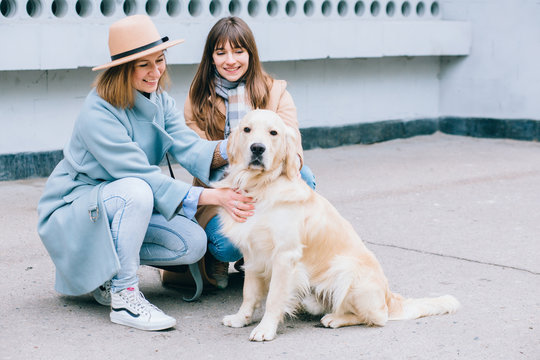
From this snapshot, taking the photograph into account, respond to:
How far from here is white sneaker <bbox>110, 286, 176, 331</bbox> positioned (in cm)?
387

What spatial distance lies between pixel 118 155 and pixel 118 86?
1.15 ft

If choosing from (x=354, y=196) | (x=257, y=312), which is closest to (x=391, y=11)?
(x=354, y=196)

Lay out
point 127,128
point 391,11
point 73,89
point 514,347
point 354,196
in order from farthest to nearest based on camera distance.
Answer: point 391,11
point 73,89
point 354,196
point 127,128
point 514,347

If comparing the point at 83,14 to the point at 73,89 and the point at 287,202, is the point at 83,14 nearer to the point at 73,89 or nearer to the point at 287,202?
the point at 73,89

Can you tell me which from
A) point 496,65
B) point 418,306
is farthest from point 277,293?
point 496,65

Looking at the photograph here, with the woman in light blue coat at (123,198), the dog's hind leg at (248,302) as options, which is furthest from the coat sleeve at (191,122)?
the dog's hind leg at (248,302)

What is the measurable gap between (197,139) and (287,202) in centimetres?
81

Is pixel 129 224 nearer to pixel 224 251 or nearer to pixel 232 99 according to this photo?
pixel 224 251

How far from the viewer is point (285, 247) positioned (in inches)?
150

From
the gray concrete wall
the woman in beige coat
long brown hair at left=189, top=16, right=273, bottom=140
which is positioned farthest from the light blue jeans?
the gray concrete wall

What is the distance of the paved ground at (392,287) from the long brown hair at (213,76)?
986 mm

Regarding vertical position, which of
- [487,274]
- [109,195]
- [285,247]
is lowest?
[487,274]

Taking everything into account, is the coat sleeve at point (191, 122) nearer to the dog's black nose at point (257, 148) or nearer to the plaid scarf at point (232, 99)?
the plaid scarf at point (232, 99)

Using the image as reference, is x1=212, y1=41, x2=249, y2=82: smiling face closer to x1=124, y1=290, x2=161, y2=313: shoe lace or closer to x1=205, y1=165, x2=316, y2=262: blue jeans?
x1=205, y1=165, x2=316, y2=262: blue jeans
